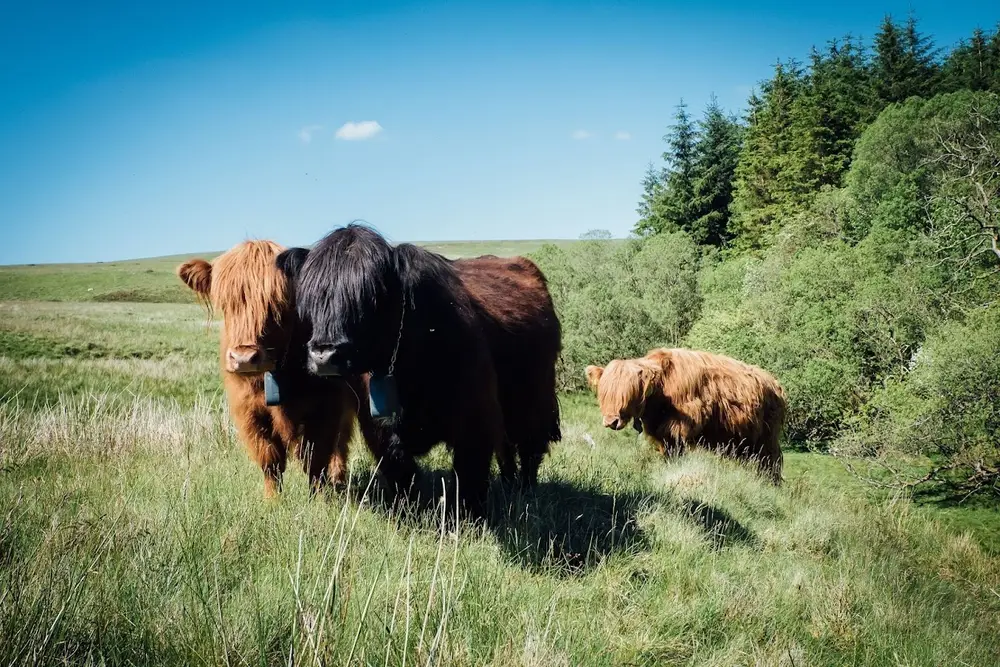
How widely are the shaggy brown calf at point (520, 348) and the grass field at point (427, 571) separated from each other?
1.57ft

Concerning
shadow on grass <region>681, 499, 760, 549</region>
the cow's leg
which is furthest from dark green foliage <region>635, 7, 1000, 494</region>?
the cow's leg

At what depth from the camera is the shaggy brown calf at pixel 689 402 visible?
26.6ft

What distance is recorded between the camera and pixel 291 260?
11.7ft

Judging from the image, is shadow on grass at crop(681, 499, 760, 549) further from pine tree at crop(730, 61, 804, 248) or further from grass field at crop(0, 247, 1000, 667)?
pine tree at crop(730, 61, 804, 248)

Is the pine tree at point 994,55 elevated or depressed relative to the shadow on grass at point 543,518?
elevated

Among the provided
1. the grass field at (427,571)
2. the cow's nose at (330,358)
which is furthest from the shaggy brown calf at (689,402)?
the cow's nose at (330,358)

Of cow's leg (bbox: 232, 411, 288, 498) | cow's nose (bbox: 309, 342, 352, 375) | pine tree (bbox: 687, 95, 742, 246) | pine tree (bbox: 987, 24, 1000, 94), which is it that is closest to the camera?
cow's nose (bbox: 309, 342, 352, 375)

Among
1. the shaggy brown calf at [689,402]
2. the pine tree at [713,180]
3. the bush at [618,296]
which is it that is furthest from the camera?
the pine tree at [713,180]

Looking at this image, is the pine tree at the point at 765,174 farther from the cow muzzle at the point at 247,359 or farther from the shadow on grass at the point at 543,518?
the cow muzzle at the point at 247,359

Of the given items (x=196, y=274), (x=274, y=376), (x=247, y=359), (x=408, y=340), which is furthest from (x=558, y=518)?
(x=196, y=274)

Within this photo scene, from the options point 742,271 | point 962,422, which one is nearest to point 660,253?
point 742,271

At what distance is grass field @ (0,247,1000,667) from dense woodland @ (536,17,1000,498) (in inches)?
344

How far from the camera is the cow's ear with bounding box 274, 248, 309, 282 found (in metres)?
3.54

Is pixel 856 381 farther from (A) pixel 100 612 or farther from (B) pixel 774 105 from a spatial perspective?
(B) pixel 774 105
